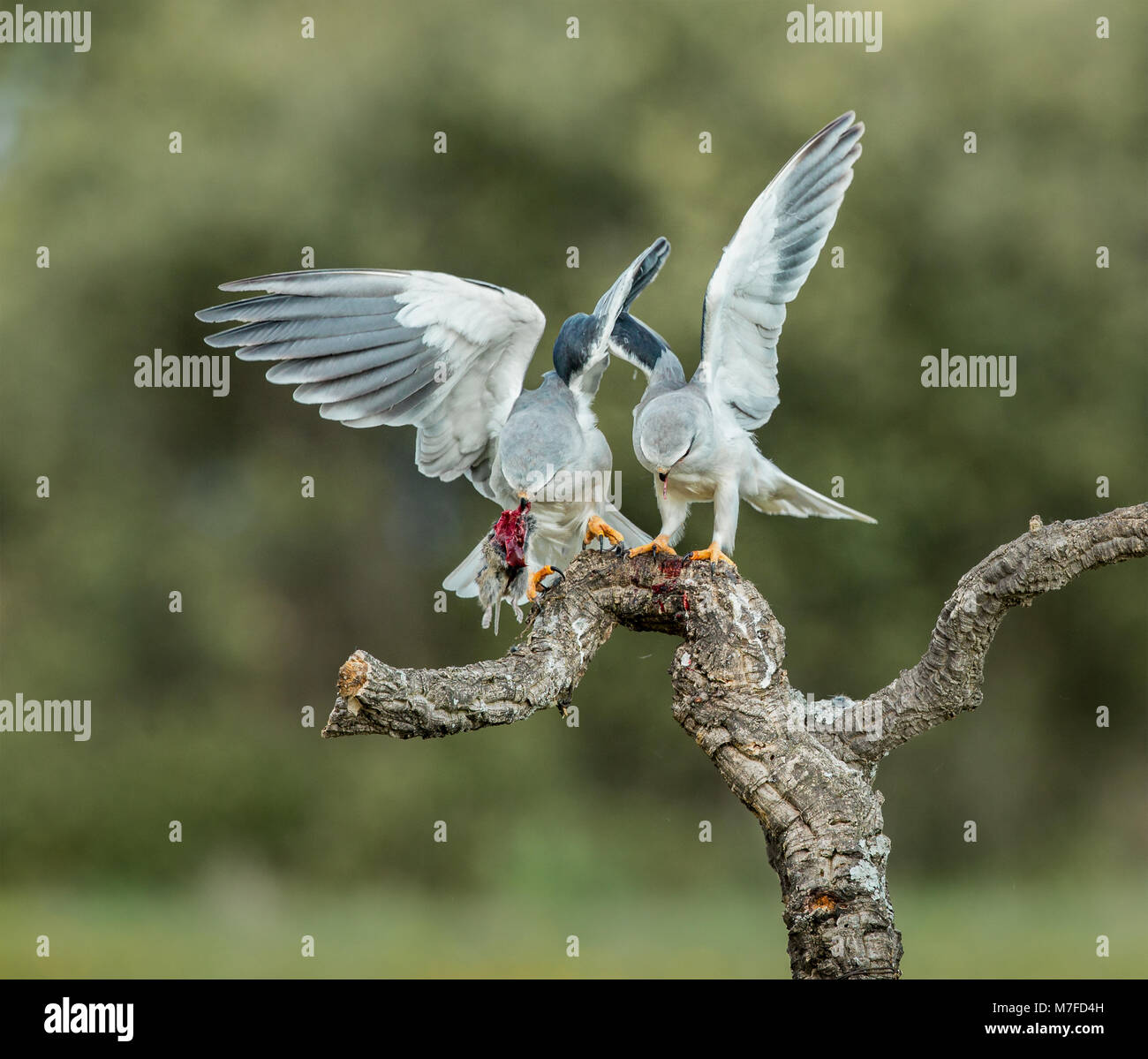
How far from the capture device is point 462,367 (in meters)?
4.68

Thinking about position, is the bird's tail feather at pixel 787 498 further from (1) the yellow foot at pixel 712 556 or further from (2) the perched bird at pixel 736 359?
(1) the yellow foot at pixel 712 556

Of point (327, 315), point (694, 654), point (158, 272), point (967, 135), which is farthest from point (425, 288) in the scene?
point (967, 135)

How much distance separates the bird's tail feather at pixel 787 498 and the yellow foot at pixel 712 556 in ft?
1.75

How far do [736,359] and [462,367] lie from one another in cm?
104

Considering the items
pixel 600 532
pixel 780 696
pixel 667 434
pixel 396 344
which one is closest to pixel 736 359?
pixel 667 434

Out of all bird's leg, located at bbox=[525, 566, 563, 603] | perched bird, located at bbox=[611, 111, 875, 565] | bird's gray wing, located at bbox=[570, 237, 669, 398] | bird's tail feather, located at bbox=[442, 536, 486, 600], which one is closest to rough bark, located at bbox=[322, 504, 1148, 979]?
perched bird, located at bbox=[611, 111, 875, 565]

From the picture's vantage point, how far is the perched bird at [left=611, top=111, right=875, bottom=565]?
397cm

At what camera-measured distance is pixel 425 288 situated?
4.44 m

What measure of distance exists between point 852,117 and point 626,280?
95 cm

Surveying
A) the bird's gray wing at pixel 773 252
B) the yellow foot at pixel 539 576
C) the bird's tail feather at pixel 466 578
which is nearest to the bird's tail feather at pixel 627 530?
the yellow foot at pixel 539 576

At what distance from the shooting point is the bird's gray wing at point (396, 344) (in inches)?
167

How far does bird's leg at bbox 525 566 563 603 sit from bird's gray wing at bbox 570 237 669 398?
0.65m

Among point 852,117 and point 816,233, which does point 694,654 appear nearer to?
point 816,233

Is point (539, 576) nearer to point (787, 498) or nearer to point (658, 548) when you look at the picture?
point (658, 548)
